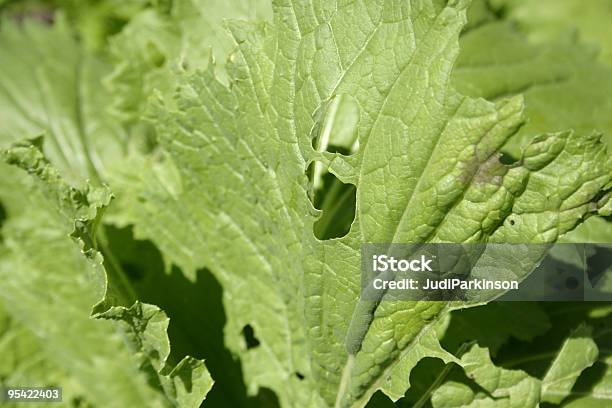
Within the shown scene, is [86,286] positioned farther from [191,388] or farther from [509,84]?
[509,84]

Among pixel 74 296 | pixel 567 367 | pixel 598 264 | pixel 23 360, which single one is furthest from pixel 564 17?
pixel 23 360

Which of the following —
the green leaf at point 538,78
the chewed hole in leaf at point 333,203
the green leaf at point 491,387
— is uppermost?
the green leaf at point 538,78

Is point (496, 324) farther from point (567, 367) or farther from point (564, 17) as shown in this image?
point (564, 17)

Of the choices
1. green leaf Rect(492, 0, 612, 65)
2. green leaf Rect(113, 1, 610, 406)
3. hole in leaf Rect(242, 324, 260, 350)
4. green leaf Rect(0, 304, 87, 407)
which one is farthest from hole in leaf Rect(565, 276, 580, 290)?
green leaf Rect(492, 0, 612, 65)

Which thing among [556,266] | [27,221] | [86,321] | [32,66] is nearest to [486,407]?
[556,266]

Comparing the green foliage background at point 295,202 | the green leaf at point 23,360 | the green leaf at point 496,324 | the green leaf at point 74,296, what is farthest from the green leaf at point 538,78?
the green leaf at point 23,360

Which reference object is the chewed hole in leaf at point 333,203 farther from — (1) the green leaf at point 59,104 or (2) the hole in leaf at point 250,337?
(1) the green leaf at point 59,104
